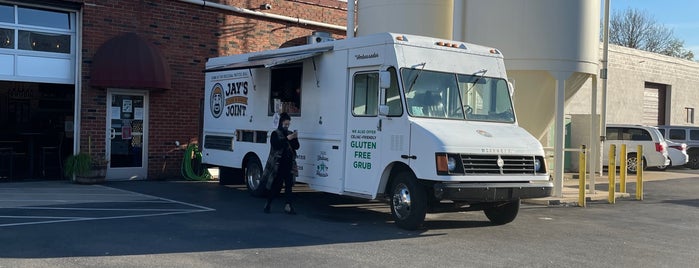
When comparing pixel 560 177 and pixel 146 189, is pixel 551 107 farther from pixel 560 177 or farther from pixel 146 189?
pixel 146 189

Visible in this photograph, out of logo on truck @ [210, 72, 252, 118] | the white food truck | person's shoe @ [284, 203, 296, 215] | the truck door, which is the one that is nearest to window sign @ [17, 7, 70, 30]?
logo on truck @ [210, 72, 252, 118]

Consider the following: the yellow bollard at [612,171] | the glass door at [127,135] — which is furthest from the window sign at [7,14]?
the yellow bollard at [612,171]

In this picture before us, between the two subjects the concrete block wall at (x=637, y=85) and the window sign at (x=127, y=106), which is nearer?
the window sign at (x=127, y=106)

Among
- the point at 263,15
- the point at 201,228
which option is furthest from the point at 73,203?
the point at 263,15

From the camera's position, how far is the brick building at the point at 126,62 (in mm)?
14875

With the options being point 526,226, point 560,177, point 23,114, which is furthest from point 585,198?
point 23,114

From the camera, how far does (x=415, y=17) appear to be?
14.5 meters

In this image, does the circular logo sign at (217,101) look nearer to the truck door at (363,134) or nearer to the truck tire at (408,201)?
the truck door at (363,134)

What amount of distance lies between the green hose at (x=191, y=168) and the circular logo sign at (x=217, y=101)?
238 cm

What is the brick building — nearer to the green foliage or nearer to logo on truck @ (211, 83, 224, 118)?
the green foliage

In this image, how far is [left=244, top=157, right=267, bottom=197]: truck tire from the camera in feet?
42.1

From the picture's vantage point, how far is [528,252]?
8.02 meters

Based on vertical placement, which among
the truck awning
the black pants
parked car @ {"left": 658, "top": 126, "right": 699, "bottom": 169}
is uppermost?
the truck awning

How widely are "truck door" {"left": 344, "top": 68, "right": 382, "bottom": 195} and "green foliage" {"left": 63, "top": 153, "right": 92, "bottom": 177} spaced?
7.12 meters
